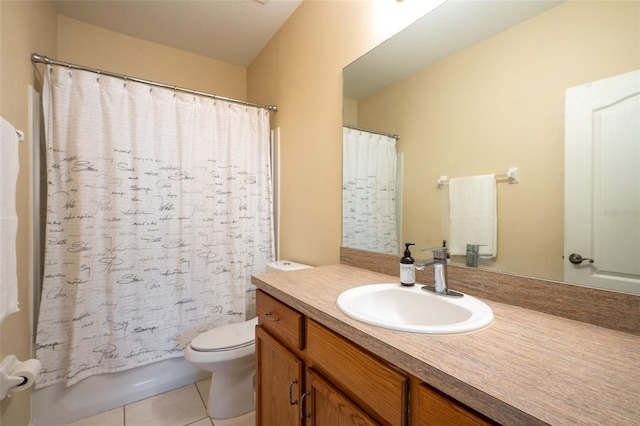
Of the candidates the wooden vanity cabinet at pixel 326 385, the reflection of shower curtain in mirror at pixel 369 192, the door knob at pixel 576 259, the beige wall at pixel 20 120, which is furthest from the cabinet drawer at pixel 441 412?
the beige wall at pixel 20 120

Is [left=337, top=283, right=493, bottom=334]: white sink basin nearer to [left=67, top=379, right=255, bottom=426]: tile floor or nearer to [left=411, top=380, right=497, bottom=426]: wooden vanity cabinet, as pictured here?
[left=411, top=380, right=497, bottom=426]: wooden vanity cabinet

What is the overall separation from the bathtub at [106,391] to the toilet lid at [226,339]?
0.45 m

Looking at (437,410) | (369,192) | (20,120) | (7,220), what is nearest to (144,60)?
(20,120)

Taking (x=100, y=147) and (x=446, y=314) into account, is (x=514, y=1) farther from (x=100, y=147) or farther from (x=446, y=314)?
(x=100, y=147)

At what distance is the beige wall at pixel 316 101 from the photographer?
138cm

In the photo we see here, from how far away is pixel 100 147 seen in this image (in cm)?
161

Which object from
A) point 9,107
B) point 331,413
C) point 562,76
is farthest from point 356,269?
point 9,107

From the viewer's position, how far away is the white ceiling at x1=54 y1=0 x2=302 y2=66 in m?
1.86

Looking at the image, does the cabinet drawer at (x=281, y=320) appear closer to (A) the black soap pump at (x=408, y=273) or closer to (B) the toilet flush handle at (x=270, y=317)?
(B) the toilet flush handle at (x=270, y=317)

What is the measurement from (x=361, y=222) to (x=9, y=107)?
5.54 feet

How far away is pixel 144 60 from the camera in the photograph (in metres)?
2.27

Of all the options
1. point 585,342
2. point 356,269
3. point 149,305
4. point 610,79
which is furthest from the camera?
point 149,305

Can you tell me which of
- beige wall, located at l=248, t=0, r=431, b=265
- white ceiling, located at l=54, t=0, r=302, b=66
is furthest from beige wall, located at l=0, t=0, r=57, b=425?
beige wall, located at l=248, t=0, r=431, b=265

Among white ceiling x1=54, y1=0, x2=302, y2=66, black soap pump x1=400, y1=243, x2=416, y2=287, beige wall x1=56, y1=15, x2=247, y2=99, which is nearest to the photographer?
black soap pump x1=400, y1=243, x2=416, y2=287
